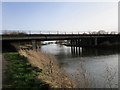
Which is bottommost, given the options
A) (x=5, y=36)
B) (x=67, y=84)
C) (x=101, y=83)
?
(x=101, y=83)

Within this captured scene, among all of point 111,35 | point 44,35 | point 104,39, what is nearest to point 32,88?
point 44,35

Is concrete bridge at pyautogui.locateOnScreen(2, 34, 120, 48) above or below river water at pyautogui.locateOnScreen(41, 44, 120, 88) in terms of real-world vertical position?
above

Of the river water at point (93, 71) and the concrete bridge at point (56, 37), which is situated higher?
the concrete bridge at point (56, 37)

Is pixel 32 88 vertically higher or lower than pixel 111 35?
lower

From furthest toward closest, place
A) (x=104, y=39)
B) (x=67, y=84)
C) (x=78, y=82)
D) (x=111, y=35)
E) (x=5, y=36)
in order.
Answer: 1. (x=104, y=39)
2. (x=111, y=35)
3. (x=5, y=36)
4. (x=78, y=82)
5. (x=67, y=84)

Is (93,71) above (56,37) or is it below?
below

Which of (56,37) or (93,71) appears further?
(56,37)

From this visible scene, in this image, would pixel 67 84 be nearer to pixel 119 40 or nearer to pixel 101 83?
pixel 101 83

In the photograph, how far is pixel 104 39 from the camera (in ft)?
209

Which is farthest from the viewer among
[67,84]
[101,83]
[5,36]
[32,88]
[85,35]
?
[85,35]

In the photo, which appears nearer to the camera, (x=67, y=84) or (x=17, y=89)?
(x=67, y=84)

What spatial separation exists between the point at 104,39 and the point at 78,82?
55.6m

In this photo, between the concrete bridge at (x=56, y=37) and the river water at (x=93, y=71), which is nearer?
the river water at (x=93, y=71)

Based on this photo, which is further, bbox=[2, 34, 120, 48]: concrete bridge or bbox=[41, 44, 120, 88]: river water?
bbox=[2, 34, 120, 48]: concrete bridge
